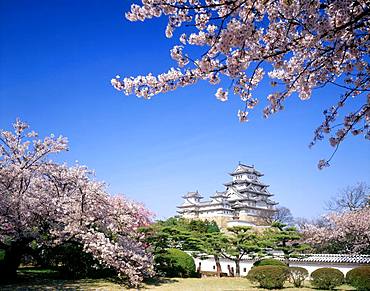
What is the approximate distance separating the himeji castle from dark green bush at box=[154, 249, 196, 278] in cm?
2637

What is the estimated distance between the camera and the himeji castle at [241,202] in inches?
1815

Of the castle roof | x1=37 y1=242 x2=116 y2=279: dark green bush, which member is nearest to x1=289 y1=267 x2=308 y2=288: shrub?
x1=37 y1=242 x2=116 y2=279: dark green bush

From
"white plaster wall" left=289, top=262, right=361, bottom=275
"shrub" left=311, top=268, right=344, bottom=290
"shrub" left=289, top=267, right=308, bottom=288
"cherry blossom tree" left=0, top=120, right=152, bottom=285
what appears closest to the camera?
"cherry blossom tree" left=0, top=120, right=152, bottom=285

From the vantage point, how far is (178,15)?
3.86 m

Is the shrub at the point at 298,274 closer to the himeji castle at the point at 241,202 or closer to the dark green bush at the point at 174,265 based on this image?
the dark green bush at the point at 174,265

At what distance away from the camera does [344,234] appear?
2333 cm

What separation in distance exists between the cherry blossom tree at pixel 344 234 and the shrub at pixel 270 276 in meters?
11.9

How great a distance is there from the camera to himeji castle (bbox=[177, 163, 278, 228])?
46.1 meters

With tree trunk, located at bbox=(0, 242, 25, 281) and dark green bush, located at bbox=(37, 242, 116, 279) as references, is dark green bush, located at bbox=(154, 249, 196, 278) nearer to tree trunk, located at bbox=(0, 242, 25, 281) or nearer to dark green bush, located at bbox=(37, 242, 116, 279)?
dark green bush, located at bbox=(37, 242, 116, 279)

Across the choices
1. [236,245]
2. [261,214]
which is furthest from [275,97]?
[261,214]

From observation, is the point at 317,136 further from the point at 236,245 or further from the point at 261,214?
the point at 261,214

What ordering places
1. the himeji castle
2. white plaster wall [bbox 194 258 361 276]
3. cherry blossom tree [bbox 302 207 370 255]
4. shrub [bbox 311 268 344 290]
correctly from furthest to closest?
the himeji castle → cherry blossom tree [bbox 302 207 370 255] → white plaster wall [bbox 194 258 361 276] → shrub [bbox 311 268 344 290]

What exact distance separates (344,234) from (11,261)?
21738mm

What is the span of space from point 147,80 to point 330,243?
82.2ft
